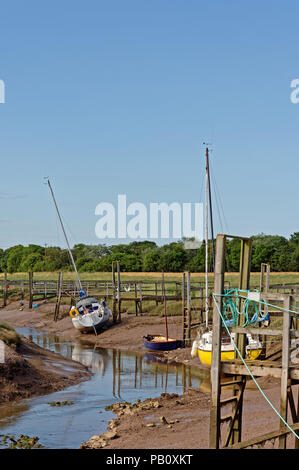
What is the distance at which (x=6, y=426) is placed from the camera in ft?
53.6

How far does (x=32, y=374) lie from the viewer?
21.7 metres

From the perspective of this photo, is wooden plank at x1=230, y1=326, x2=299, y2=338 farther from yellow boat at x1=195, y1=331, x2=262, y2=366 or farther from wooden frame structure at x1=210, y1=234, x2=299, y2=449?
yellow boat at x1=195, y1=331, x2=262, y2=366

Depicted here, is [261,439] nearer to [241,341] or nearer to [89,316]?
[241,341]

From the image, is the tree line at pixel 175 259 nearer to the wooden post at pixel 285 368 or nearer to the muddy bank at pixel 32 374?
the muddy bank at pixel 32 374

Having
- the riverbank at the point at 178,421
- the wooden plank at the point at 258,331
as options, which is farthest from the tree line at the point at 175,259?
the wooden plank at the point at 258,331

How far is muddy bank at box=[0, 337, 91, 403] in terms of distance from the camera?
2002cm

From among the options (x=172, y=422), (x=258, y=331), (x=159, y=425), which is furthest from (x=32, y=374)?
(x=258, y=331)

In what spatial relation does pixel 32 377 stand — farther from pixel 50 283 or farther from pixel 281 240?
pixel 281 240

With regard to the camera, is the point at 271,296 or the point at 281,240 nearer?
the point at 271,296

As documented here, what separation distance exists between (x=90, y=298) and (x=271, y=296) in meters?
31.0

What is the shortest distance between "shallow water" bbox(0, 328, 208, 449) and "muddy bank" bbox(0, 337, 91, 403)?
0.49 metres

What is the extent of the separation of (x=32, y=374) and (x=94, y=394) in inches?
103

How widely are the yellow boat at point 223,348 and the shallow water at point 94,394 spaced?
914 mm
